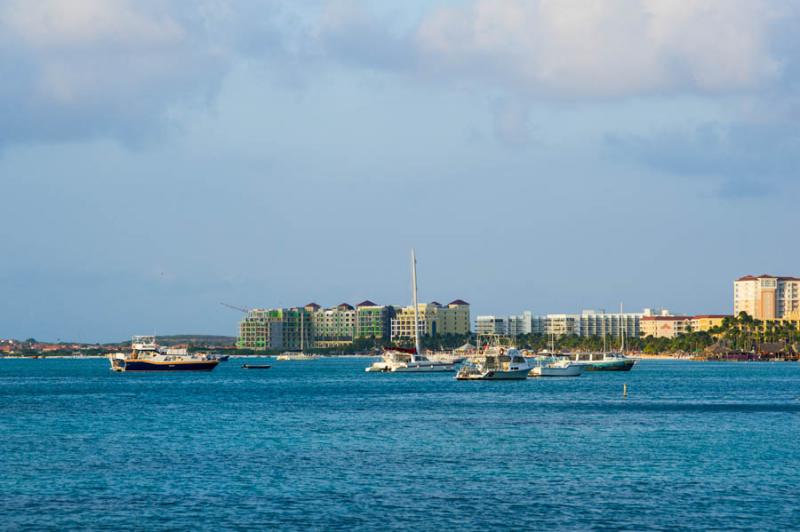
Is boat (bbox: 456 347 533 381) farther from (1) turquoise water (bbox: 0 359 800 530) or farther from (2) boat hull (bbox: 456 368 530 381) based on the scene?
(1) turquoise water (bbox: 0 359 800 530)

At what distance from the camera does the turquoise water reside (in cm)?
4216

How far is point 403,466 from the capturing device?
5538cm

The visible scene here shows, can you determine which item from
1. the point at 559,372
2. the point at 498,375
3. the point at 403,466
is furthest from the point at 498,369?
the point at 403,466

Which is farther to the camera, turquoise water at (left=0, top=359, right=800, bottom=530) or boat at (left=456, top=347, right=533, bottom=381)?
boat at (left=456, top=347, right=533, bottom=381)

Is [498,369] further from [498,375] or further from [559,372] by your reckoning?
[559,372]

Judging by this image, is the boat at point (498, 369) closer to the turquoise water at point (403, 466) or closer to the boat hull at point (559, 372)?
the boat hull at point (559, 372)

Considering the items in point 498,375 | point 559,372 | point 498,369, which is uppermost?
point 498,369

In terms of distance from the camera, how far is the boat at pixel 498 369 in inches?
6004

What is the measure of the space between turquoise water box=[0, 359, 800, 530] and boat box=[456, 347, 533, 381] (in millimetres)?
48575

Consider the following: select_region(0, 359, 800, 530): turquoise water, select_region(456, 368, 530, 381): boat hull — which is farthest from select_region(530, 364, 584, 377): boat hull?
select_region(0, 359, 800, 530): turquoise water

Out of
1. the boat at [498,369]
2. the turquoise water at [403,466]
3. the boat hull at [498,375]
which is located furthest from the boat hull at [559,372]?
the turquoise water at [403,466]

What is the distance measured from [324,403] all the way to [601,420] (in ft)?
108

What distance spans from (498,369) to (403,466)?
98.3 m

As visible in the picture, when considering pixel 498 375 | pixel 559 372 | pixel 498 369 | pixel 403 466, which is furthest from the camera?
pixel 559 372
